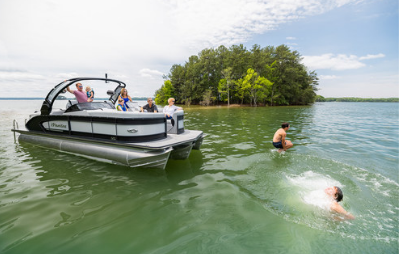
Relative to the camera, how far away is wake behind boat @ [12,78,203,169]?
5.40 m

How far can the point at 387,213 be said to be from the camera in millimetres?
3723

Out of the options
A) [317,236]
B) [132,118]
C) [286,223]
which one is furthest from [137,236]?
[132,118]

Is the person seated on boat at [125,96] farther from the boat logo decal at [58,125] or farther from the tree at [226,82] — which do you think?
the tree at [226,82]

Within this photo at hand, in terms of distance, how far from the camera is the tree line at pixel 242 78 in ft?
165

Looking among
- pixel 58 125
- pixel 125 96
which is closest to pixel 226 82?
pixel 125 96

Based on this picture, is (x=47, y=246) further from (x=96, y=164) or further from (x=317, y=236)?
(x=317, y=236)

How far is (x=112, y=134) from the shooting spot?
5863 mm

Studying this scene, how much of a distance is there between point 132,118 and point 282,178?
183 inches

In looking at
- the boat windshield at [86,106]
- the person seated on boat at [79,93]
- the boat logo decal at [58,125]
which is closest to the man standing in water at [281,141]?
the boat windshield at [86,106]

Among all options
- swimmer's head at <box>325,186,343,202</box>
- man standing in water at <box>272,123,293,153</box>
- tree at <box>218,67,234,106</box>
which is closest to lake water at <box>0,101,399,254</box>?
swimmer's head at <box>325,186,343,202</box>

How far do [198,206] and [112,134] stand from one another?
12.2ft

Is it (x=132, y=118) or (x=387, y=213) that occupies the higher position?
(x=132, y=118)

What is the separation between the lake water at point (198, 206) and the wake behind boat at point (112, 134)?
19.1 inches
